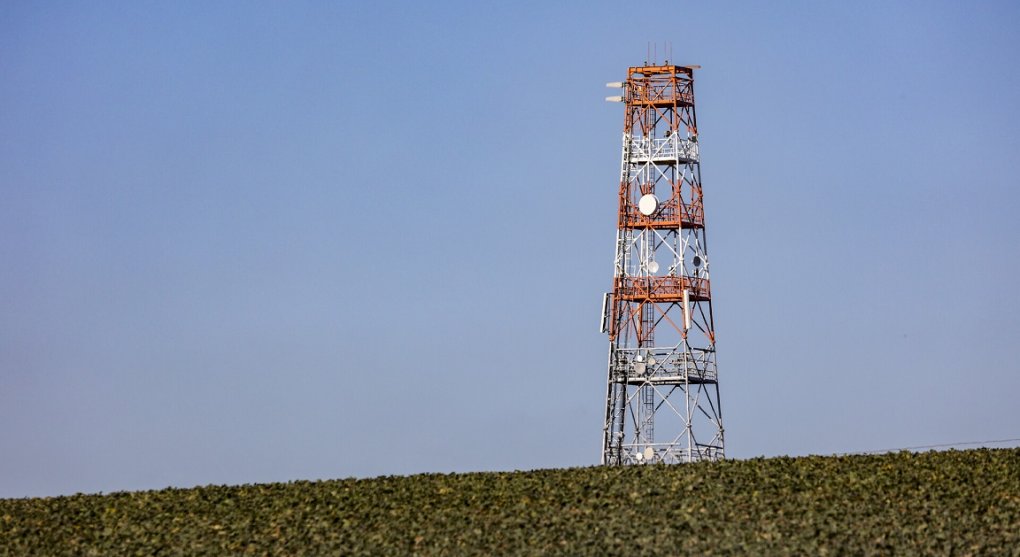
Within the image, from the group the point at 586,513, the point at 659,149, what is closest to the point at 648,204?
the point at 659,149

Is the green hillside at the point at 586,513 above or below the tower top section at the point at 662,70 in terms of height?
below

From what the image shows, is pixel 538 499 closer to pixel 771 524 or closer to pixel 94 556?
pixel 771 524

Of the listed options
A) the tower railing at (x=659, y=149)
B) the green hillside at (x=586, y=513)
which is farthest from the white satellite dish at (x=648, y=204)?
the green hillside at (x=586, y=513)

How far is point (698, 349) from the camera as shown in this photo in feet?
240

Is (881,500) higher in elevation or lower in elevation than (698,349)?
lower

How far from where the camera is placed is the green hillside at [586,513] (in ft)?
134

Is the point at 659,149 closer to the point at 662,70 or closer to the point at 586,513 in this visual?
the point at 662,70

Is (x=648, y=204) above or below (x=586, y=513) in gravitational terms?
above

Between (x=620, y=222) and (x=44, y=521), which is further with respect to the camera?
(x=620, y=222)

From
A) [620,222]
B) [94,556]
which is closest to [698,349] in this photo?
[620,222]

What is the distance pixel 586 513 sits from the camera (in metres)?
42.9

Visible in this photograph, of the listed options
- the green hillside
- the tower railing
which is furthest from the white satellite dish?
the green hillside

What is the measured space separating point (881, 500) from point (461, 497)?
10135 millimetres

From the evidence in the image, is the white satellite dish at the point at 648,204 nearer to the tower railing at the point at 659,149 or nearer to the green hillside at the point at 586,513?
the tower railing at the point at 659,149
